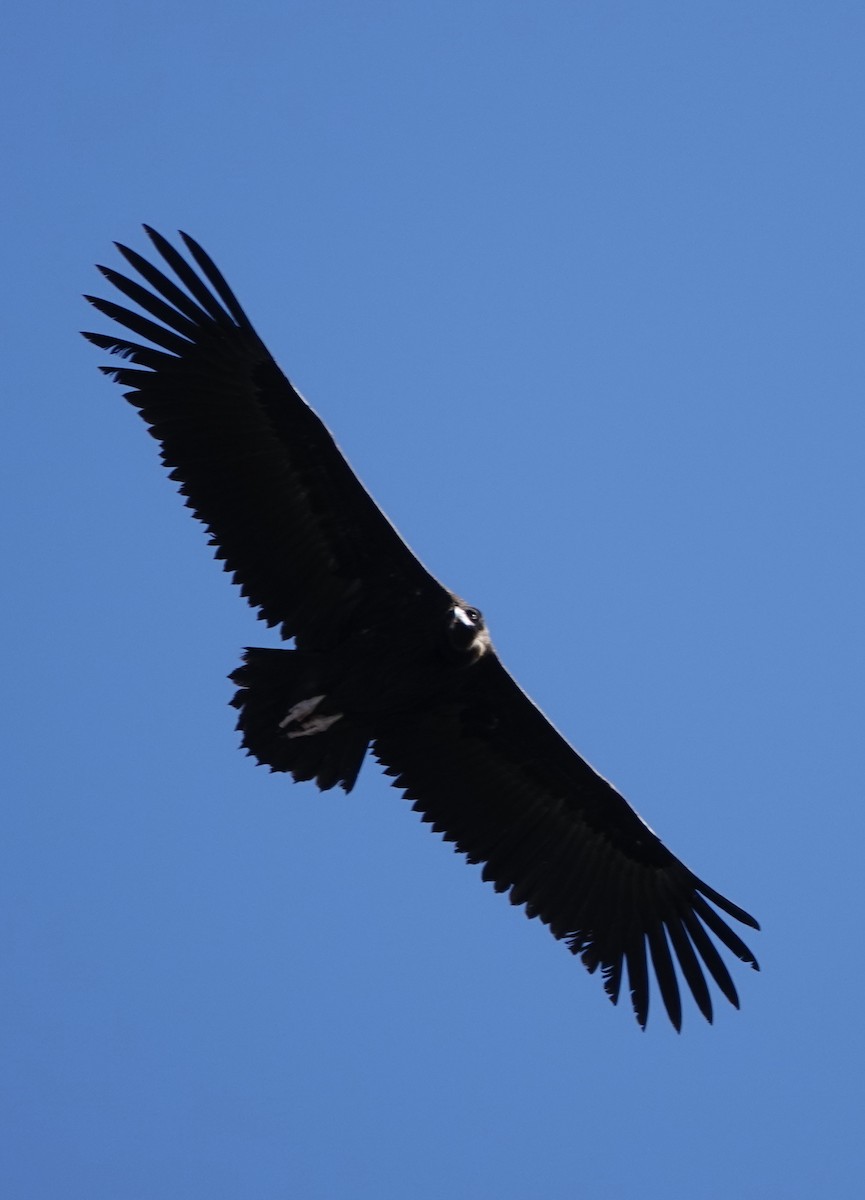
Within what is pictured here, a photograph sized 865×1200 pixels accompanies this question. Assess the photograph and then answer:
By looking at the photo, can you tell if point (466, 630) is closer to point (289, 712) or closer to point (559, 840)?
point (289, 712)

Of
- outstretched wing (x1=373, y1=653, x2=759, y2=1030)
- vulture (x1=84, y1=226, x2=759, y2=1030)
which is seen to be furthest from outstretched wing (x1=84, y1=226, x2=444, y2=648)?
outstretched wing (x1=373, y1=653, x2=759, y2=1030)

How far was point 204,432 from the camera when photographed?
13977mm

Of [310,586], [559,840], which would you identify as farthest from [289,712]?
[559,840]

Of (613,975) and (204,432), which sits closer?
(204,432)

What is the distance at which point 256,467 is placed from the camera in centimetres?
1403

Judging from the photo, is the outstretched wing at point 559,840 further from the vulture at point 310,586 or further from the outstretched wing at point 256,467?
the outstretched wing at point 256,467

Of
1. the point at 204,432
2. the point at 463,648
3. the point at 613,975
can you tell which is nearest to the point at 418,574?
the point at 463,648

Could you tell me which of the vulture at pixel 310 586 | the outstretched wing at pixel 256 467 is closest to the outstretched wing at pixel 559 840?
the vulture at pixel 310 586

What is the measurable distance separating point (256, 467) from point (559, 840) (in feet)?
12.7

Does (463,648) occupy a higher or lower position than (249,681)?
higher

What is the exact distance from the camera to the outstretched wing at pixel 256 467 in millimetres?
13836

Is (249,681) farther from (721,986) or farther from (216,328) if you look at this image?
(721,986)

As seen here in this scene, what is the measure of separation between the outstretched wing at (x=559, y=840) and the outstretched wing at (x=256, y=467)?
4.33 ft

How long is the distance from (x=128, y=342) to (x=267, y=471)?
1.35 meters
